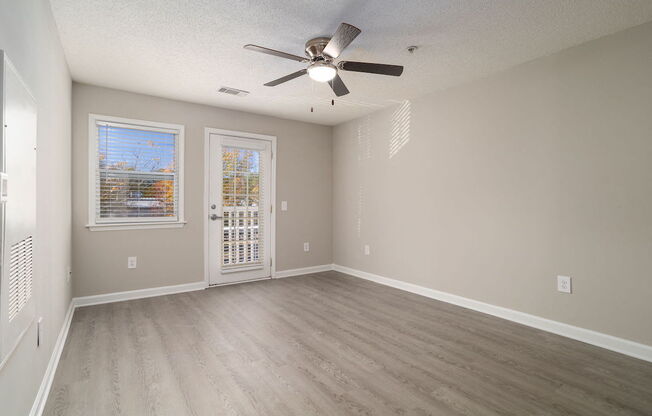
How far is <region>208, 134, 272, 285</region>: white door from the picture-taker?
4.55 metres

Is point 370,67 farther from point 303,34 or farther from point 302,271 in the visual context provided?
point 302,271

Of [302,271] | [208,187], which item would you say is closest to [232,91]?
[208,187]

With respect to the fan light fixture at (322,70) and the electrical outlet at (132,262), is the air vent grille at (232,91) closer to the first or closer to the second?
the fan light fixture at (322,70)

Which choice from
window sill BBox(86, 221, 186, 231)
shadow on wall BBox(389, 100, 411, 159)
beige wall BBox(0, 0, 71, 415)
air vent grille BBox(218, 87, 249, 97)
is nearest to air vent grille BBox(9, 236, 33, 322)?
beige wall BBox(0, 0, 71, 415)

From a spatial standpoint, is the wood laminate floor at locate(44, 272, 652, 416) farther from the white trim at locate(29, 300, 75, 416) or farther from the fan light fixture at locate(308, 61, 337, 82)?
the fan light fixture at locate(308, 61, 337, 82)

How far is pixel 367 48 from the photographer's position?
287cm

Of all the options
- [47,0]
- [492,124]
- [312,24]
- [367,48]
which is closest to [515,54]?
[492,124]

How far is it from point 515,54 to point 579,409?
2.68m

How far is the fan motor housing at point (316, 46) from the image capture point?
2.67 m

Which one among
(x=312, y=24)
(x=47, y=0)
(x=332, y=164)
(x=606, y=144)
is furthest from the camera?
(x=332, y=164)

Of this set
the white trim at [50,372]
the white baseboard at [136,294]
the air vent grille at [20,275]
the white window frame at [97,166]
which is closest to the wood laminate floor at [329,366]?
the white trim at [50,372]

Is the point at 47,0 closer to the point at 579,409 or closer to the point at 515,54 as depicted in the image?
the point at 515,54

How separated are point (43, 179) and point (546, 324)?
12.9ft

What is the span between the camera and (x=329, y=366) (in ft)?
7.77
